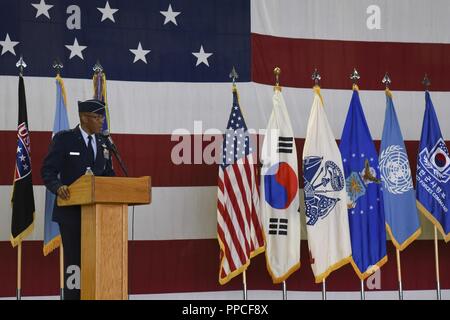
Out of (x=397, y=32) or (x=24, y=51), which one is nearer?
(x=24, y=51)

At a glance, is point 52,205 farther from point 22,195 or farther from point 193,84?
point 193,84

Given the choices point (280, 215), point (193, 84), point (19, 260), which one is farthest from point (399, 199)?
point (19, 260)

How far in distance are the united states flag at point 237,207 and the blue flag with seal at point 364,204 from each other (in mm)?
728

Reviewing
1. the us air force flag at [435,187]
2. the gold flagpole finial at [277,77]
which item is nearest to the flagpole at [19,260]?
the gold flagpole finial at [277,77]

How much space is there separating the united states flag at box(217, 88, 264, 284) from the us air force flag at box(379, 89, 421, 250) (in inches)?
41.2

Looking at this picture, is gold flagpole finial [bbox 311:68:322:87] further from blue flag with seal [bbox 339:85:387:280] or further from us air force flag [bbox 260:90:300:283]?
us air force flag [bbox 260:90:300:283]

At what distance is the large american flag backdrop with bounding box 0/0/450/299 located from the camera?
627cm

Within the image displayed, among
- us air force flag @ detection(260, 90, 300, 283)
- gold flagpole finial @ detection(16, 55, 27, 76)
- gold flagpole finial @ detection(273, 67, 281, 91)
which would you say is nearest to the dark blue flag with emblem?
gold flagpole finial @ detection(16, 55, 27, 76)

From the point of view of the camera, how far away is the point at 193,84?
6.62 metres

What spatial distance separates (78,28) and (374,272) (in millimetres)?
3027

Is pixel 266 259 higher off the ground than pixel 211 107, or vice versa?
pixel 211 107

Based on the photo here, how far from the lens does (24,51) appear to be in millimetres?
6258

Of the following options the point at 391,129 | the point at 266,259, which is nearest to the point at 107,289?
the point at 266,259
